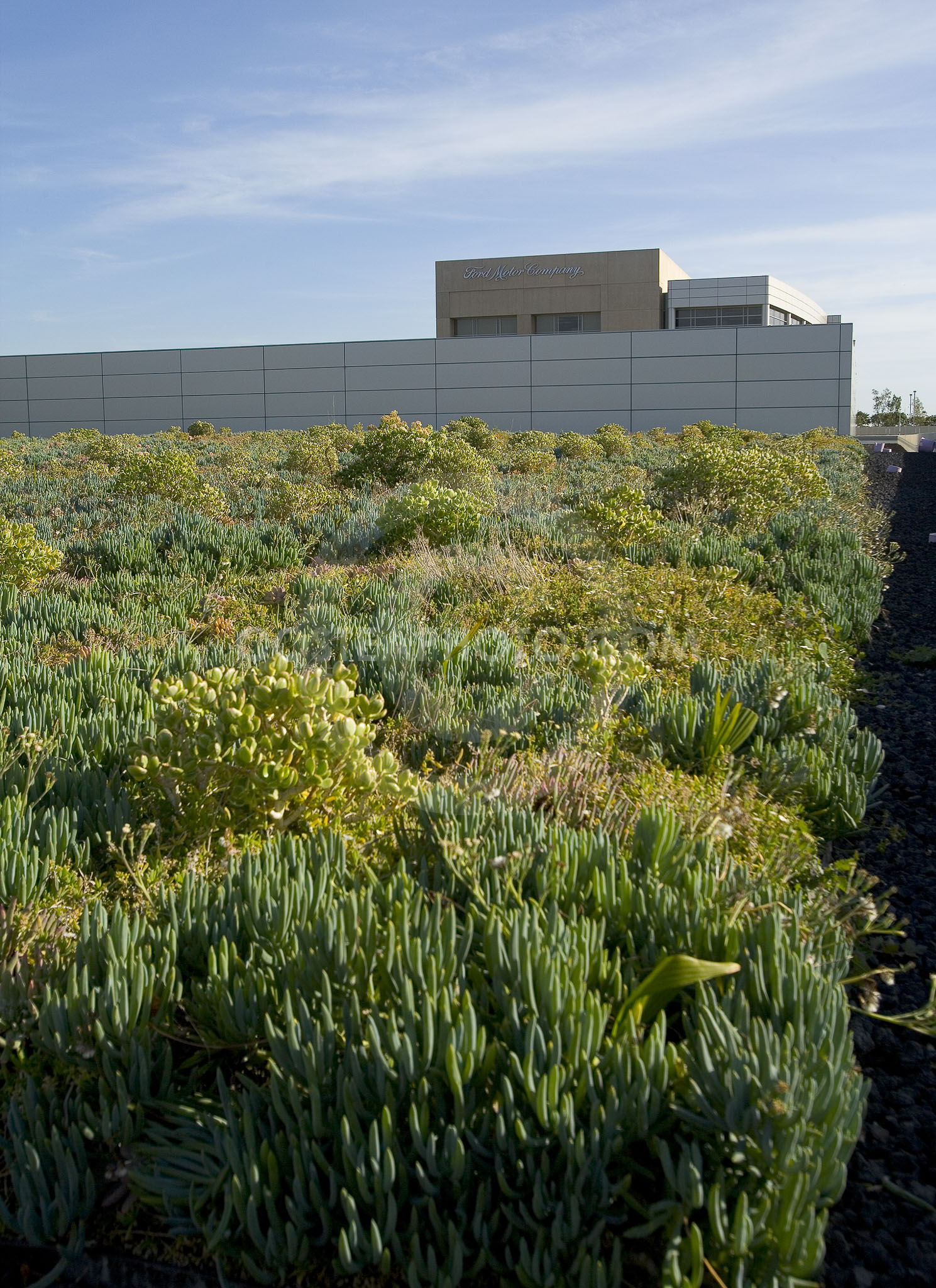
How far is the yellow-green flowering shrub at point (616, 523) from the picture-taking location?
9703 millimetres

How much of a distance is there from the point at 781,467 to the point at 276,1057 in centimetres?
1307

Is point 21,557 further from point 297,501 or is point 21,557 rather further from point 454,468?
point 454,468

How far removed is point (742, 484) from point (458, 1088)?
469 inches

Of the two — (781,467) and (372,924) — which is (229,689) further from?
(781,467)

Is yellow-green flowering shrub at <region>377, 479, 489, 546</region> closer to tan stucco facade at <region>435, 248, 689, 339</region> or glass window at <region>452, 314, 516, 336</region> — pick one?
tan stucco facade at <region>435, 248, 689, 339</region>

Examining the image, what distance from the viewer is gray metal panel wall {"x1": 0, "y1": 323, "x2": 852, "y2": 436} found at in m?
39.1

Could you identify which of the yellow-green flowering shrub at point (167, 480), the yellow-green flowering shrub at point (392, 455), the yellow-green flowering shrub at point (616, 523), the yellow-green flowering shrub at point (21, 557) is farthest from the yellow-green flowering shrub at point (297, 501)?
the yellow-green flowering shrub at point (21, 557)

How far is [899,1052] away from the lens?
105 inches

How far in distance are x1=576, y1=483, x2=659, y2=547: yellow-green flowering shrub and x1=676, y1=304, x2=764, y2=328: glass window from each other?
174ft

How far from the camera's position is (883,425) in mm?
65500

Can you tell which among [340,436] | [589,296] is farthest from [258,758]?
[589,296]

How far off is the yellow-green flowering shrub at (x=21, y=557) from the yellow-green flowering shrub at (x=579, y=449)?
19.1m

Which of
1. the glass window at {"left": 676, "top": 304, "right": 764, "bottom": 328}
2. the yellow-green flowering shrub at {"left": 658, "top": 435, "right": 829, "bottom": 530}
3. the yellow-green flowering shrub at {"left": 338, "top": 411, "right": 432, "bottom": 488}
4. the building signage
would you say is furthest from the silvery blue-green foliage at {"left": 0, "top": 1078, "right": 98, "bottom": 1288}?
the glass window at {"left": 676, "top": 304, "right": 764, "bottom": 328}

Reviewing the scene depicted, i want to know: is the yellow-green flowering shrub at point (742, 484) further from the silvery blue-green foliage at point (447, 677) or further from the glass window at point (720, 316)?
the glass window at point (720, 316)
